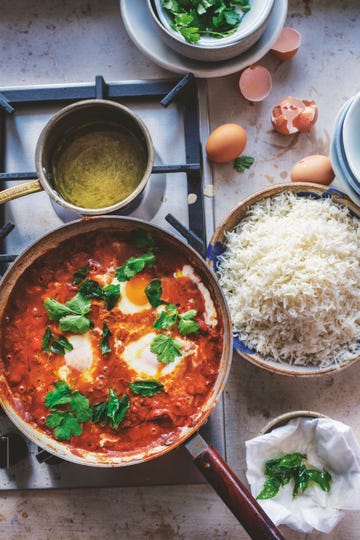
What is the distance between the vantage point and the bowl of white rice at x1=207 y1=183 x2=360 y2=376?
1.62 metres

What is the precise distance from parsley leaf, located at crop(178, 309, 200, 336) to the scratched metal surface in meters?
0.28

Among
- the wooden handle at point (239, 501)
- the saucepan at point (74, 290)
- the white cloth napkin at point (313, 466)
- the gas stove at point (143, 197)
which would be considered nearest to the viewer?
the wooden handle at point (239, 501)

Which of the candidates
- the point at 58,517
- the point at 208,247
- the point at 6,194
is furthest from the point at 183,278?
the point at 58,517

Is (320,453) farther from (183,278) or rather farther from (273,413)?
(183,278)

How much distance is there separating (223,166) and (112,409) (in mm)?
784

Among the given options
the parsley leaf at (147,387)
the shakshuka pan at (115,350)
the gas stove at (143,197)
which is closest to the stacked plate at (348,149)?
the gas stove at (143,197)

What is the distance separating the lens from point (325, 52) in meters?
1.90

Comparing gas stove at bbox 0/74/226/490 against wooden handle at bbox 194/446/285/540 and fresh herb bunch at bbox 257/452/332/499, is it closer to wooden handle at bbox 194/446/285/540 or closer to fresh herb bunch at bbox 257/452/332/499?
fresh herb bunch at bbox 257/452/332/499

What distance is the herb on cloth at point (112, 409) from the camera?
158cm

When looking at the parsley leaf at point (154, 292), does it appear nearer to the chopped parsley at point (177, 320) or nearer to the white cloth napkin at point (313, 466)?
the chopped parsley at point (177, 320)

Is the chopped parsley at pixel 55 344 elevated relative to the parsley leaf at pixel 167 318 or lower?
lower

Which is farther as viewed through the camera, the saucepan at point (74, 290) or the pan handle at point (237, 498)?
the saucepan at point (74, 290)

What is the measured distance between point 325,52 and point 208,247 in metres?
0.73

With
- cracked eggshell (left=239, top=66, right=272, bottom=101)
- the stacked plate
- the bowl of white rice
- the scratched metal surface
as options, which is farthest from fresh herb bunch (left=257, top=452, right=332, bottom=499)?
cracked eggshell (left=239, top=66, right=272, bottom=101)
